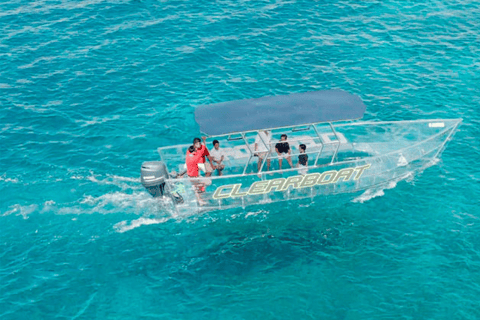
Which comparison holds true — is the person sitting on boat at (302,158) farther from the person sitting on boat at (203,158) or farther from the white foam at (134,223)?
the white foam at (134,223)

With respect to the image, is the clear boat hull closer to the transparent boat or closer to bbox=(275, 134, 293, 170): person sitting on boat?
the transparent boat

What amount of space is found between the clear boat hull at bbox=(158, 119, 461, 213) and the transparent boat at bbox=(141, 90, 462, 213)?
0.05 m

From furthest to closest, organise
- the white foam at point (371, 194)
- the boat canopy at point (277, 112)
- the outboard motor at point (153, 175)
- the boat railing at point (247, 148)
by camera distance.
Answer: the white foam at point (371, 194)
the boat railing at point (247, 148)
the outboard motor at point (153, 175)
the boat canopy at point (277, 112)

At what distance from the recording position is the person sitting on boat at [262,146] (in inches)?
1071

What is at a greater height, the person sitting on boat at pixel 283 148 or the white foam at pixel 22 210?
the person sitting on boat at pixel 283 148

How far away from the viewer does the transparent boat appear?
87.8 feet

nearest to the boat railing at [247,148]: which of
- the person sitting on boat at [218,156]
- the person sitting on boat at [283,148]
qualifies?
the person sitting on boat at [283,148]

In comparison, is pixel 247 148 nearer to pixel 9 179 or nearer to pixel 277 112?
pixel 277 112

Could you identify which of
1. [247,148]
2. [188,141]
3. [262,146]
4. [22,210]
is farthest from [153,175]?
[22,210]

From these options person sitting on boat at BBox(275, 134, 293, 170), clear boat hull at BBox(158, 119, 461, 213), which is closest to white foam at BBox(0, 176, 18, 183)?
clear boat hull at BBox(158, 119, 461, 213)

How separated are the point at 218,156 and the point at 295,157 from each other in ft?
13.0

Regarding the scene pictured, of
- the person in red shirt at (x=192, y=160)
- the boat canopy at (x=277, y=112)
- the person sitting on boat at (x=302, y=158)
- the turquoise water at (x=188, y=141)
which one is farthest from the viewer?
the person sitting on boat at (x=302, y=158)

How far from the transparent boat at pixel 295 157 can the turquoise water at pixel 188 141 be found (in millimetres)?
871

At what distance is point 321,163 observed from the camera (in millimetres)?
28359
